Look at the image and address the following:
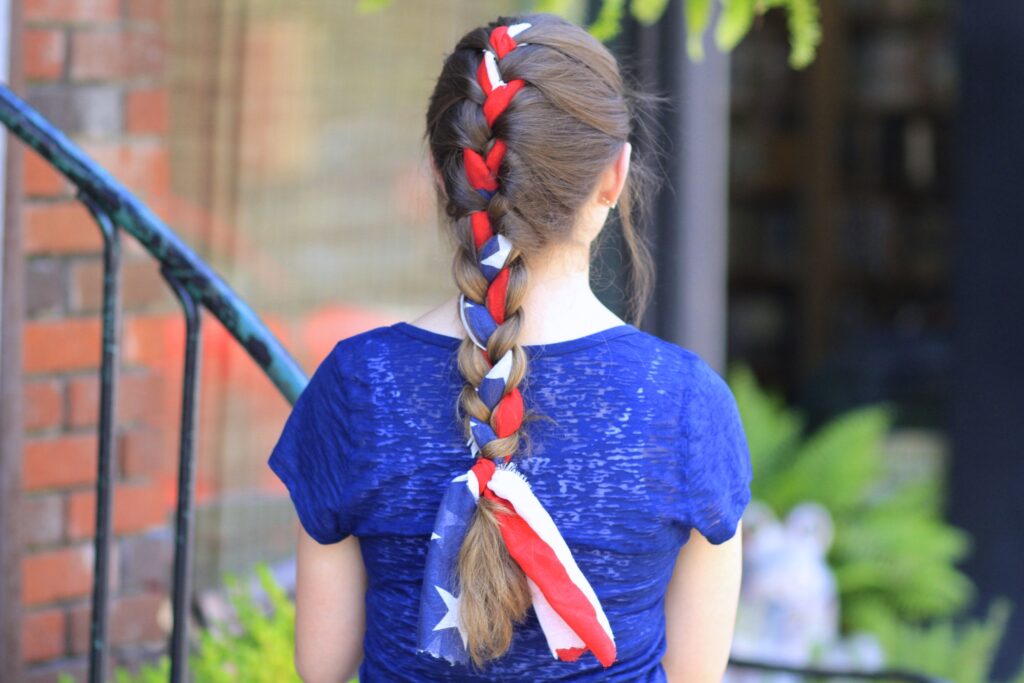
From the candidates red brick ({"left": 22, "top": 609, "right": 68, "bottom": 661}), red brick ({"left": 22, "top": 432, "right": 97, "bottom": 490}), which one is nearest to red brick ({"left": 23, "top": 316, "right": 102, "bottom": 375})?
red brick ({"left": 22, "top": 432, "right": 97, "bottom": 490})

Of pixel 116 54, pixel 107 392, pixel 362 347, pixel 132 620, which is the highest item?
pixel 116 54

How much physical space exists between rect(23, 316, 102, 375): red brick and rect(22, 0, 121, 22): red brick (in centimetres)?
58

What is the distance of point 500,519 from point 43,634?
1547 mm

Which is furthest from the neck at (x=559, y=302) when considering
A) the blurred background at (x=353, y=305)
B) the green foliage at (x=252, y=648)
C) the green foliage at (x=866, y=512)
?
the green foliage at (x=866, y=512)

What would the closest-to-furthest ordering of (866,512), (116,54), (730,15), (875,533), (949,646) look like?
(730,15) < (116,54) < (949,646) < (875,533) < (866,512)

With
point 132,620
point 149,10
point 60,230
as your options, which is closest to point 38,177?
point 60,230

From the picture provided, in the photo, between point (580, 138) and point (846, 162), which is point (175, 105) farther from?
point (846, 162)

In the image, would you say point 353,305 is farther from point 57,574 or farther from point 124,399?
point 57,574

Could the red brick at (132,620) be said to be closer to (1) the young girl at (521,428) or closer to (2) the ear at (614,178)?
(1) the young girl at (521,428)

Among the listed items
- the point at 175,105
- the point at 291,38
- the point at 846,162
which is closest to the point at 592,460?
the point at 175,105

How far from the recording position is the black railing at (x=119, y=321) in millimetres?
1739

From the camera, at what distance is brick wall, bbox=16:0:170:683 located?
2.41 metres

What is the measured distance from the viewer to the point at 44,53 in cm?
242

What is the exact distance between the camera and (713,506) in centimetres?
131
